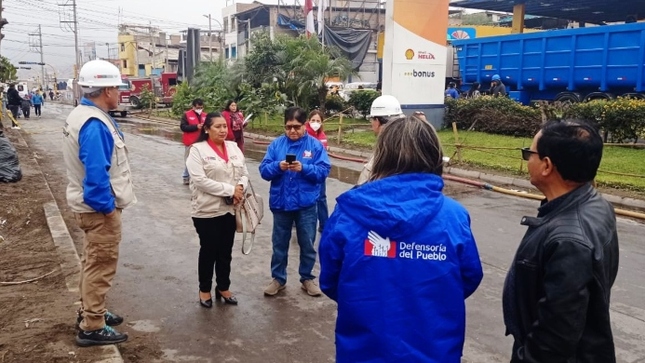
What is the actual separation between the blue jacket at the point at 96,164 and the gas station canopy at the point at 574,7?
2648cm

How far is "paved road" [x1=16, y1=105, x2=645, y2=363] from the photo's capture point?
428 cm

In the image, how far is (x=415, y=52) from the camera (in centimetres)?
1750

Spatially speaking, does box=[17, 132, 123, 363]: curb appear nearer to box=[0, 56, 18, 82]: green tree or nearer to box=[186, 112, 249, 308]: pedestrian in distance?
box=[186, 112, 249, 308]: pedestrian in distance

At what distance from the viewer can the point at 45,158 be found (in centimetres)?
1509

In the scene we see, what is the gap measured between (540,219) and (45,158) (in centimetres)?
1520

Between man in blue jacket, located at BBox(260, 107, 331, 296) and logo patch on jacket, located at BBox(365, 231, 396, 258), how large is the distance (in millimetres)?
2843

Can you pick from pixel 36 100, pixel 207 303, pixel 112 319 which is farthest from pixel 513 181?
pixel 36 100

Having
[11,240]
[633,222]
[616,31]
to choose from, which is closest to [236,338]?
[11,240]

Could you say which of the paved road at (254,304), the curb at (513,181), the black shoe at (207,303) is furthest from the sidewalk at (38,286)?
the curb at (513,181)

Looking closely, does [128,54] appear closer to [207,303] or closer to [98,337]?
[207,303]

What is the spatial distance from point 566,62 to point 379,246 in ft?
64.9

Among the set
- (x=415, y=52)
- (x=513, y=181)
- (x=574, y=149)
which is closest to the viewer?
(x=574, y=149)

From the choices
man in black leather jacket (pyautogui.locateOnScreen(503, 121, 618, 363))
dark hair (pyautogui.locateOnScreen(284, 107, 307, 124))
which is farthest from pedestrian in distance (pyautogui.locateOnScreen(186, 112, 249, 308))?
man in black leather jacket (pyautogui.locateOnScreen(503, 121, 618, 363))

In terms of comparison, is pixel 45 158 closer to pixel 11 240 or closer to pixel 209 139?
pixel 11 240
